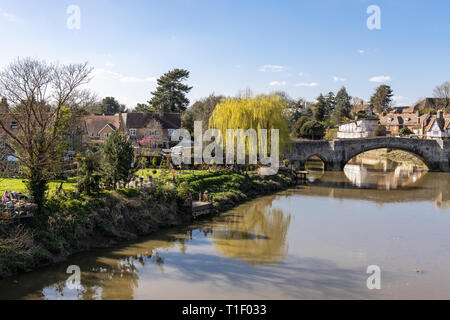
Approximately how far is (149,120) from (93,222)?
3856 centimetres

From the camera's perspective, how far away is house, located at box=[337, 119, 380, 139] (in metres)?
76.6

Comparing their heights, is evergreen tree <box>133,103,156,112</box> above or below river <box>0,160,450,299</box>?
above

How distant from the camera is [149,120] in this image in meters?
56.7

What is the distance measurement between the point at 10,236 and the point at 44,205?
2.48 meters

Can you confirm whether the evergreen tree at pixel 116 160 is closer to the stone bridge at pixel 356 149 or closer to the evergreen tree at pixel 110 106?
the stone bridge at pixel 356 149

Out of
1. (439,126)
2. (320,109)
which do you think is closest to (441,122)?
(439,126)

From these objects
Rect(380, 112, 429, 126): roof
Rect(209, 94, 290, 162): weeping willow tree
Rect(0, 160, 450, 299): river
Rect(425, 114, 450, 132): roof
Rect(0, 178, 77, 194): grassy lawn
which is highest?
Rect(380, 112, 429, 126): roof

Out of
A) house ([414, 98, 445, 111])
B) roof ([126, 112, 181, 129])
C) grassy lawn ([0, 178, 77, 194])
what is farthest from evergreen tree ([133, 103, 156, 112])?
house ([414, 98, 445, 111])

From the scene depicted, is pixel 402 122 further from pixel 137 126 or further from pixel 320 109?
pixel 137 126

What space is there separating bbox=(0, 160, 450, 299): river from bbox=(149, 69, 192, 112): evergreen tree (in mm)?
41543

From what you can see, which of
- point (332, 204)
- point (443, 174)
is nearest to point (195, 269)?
point (332, 204)

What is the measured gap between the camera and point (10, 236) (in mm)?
15430

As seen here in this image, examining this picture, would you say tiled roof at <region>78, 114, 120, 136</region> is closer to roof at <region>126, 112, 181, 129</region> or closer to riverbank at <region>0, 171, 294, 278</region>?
roof at <region>126, 112, 181, 129</region>

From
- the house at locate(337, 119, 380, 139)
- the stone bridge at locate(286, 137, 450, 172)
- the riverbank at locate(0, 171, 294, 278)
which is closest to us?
the riverbank at locate(0, 171, 294, 278)
